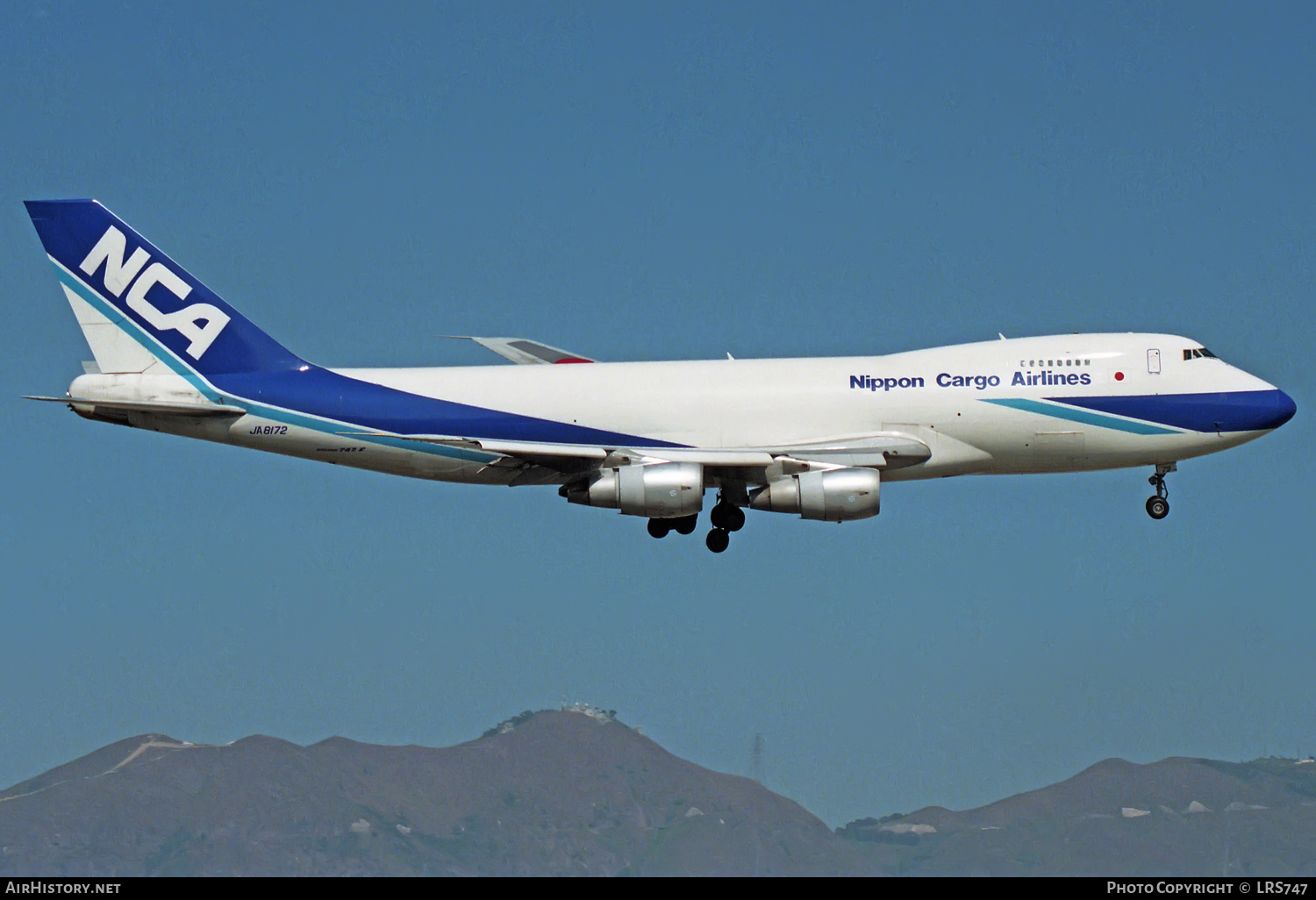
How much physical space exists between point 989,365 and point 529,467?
1531cm

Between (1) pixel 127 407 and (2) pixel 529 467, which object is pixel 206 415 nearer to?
(1) pixel 127 407

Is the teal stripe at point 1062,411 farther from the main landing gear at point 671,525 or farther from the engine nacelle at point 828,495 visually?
the main landing gear at point 671,525

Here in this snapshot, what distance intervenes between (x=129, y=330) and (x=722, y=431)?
2051 cm

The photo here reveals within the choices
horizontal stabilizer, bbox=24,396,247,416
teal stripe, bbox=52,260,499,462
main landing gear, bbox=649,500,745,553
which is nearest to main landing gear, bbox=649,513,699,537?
main landing gear, bbox=649,500,745,553

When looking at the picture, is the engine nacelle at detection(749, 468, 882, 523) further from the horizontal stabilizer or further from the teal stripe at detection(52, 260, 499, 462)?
the horizontal stabilizer

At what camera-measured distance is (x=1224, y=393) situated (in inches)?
2100

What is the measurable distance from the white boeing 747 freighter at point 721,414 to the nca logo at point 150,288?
0.40 metres

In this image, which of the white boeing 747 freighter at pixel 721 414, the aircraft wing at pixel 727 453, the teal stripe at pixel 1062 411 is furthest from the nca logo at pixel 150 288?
the teal stripe at pixel 1062 411

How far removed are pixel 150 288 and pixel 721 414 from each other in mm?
20252

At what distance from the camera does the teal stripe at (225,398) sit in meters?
53.8
